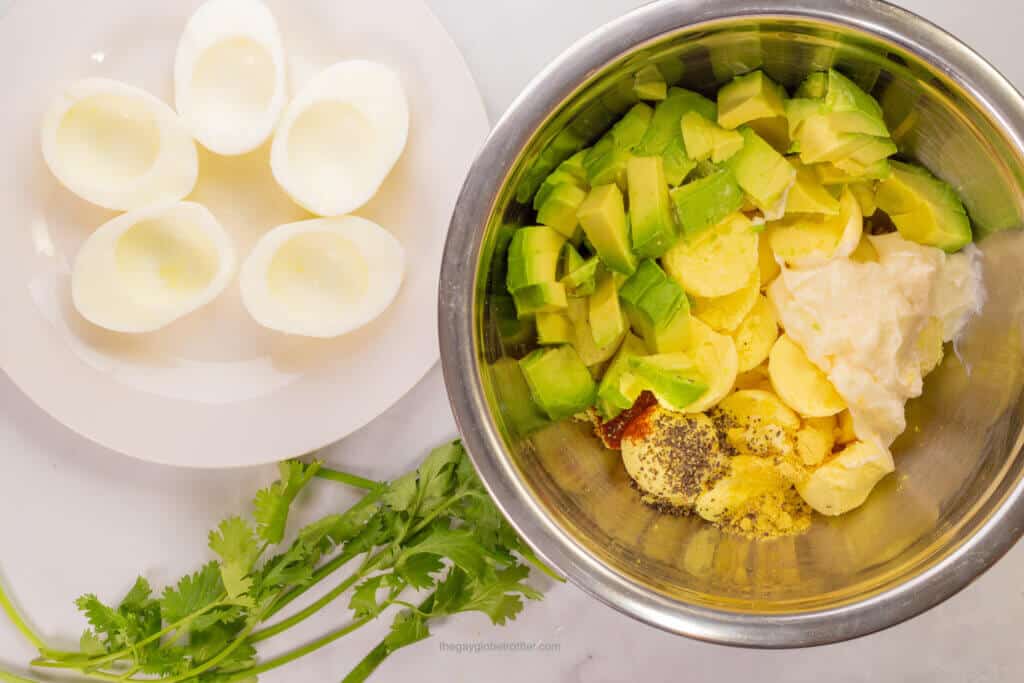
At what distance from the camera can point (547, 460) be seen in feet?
3.27

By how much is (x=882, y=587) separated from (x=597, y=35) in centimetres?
63

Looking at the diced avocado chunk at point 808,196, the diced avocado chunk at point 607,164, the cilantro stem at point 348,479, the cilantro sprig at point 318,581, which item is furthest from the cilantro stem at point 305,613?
the diced avocado chunk at point 808,196

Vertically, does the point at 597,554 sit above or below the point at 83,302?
below

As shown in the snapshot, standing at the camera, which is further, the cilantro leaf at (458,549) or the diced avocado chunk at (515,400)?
the cilantro leaf at (458,549)

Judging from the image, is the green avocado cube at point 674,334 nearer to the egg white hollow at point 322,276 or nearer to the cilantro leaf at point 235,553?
the egg white hollow at point 322,276

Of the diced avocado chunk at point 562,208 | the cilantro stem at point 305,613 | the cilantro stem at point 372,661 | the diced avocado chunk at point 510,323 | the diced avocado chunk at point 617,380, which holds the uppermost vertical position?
the diced avocado chunk at point 562,208

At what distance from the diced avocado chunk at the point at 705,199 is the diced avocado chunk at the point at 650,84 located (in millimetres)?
113

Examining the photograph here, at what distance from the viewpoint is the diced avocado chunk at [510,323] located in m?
0.97

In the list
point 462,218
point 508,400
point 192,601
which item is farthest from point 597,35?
point 192,601

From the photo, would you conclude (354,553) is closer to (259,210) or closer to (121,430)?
(121,430)

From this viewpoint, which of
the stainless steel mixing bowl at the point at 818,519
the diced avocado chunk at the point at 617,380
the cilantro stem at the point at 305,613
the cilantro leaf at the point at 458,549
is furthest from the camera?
the cilantro stem at the point at 305,613

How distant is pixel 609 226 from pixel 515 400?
221 mm

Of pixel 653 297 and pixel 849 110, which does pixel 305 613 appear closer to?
pixel 653 297

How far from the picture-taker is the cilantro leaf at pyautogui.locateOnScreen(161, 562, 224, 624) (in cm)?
118
